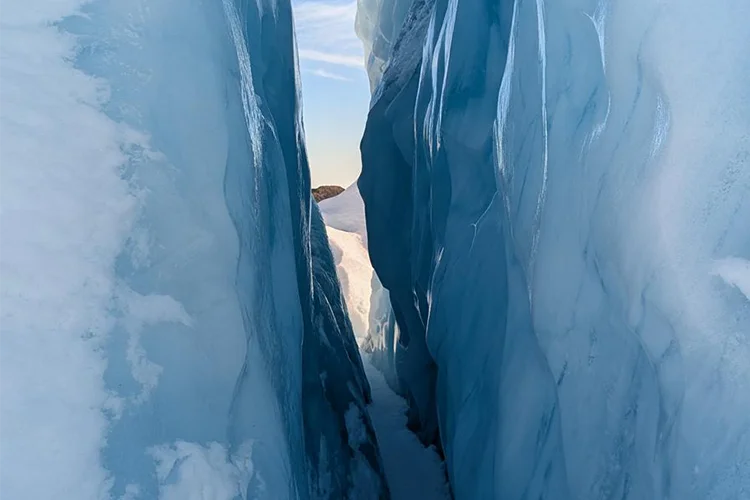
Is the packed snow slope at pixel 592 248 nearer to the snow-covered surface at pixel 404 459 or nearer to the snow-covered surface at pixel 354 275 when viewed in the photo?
the snow-covered surface at pixel 404 459

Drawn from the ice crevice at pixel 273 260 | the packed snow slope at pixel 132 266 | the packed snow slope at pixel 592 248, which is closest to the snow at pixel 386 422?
the packed snow slope at pixel 592 248

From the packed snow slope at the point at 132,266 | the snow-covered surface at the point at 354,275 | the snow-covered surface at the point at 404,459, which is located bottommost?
the snow-covered surface at the point at 354,275

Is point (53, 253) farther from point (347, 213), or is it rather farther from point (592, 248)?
point (347, 213)

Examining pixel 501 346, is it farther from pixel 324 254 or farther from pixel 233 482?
pixel 324 254

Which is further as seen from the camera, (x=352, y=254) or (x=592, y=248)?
(x=352, y=254)

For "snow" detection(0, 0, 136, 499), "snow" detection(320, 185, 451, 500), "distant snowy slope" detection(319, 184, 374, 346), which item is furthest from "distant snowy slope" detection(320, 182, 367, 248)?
"snow" detection(0, 0, 136, 499)

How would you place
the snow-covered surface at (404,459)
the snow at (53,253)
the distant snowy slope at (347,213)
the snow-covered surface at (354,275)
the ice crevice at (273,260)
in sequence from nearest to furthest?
the snow at (53,253)
the ice crevice at (273,260)
the snow-covered surface at (404,459)
the snow-covered surface at (354,275)
the distant snowy slope at (347,213)

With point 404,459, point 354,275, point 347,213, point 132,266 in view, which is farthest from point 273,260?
point 347,213

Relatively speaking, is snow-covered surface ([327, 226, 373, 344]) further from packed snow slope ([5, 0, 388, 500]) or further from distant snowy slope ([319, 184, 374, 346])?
packed snow slope ([5, 0, 388, 500])

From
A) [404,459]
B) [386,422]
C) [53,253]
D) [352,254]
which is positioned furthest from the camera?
[352,254]
